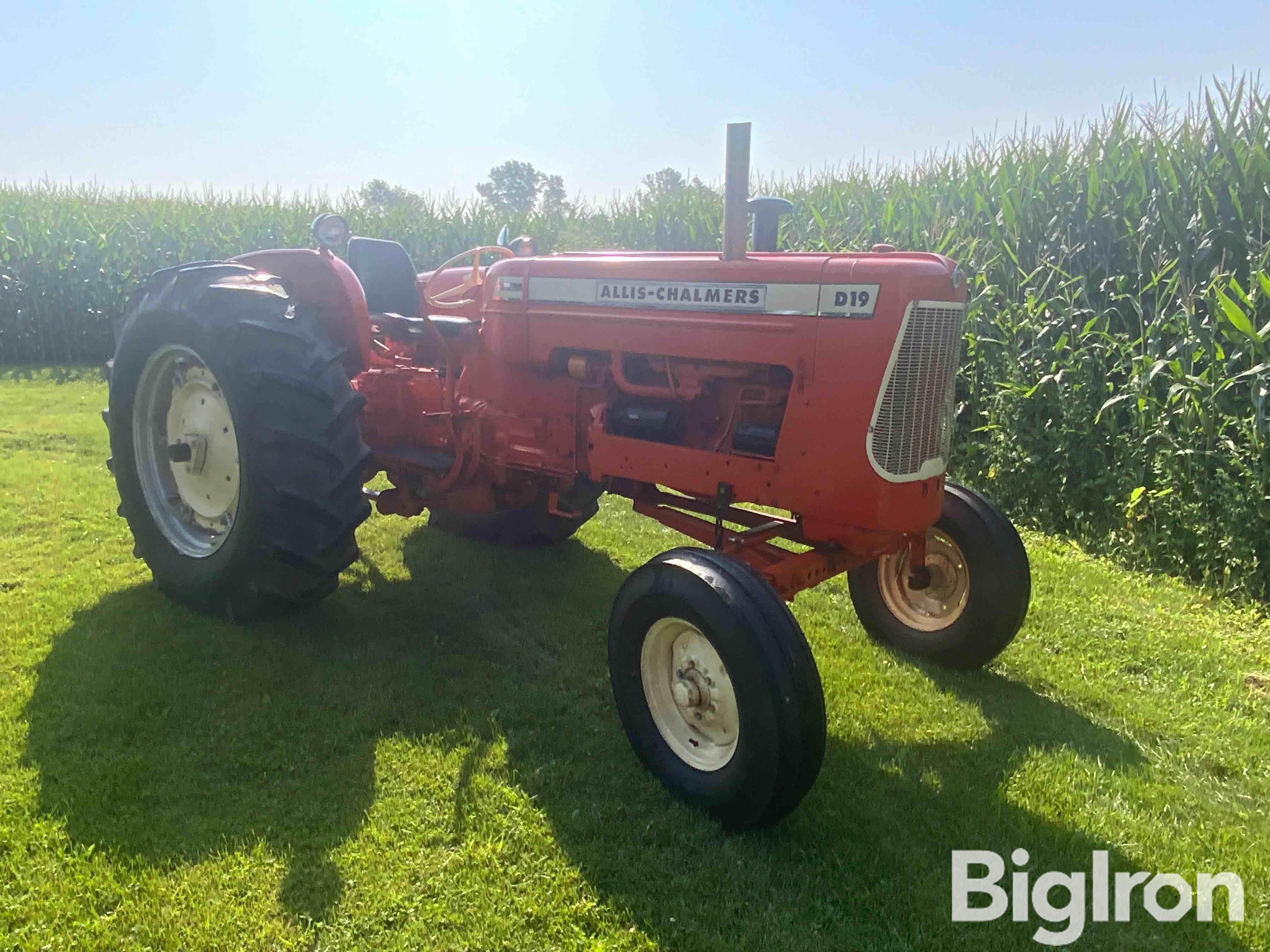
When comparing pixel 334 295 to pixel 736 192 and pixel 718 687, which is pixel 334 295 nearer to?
pixel 736 192

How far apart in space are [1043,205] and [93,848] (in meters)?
5.92

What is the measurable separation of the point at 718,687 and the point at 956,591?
1376 mm

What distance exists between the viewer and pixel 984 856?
7.66 ft

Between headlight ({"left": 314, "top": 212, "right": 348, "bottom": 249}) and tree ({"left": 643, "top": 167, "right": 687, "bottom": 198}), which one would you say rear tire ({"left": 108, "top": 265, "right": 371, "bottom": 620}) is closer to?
headlight ({"left": 314, "top": 212, "right": 348, "bottom": 249})

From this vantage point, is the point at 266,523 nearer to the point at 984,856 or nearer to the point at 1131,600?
the point at 984,856

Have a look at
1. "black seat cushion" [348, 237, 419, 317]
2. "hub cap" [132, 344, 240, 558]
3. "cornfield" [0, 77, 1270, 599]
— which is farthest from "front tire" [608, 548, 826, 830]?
"cornfield" [0, 77, 1270, 599]

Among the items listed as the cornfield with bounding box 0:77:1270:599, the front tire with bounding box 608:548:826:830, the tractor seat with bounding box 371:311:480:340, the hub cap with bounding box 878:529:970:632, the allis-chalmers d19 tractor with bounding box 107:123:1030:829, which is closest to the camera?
the front tire with bounding box 608:548:826:830

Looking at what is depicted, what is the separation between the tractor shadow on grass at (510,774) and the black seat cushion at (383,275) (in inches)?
66.6

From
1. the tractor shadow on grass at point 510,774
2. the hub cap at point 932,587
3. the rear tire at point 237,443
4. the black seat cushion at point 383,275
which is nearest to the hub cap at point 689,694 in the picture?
the tractor shadow on grass at point 510,774

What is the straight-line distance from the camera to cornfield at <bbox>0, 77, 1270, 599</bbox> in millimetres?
4379

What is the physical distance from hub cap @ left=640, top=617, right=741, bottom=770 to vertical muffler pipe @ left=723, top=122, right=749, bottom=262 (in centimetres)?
118

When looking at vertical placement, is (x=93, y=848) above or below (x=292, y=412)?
below

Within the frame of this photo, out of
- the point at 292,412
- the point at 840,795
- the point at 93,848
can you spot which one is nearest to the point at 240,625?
the point at 292,412

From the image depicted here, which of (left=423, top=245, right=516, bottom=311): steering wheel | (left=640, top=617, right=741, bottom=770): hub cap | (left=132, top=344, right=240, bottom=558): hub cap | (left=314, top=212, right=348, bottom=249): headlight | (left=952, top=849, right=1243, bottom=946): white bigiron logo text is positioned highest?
(left=314, top=212, right=348, bottom=249): headlight
